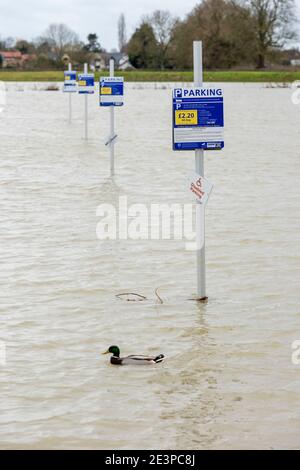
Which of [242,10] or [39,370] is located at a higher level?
[242,10]

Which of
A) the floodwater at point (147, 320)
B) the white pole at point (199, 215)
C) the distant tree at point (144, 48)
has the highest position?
the distant tree at point (144, 48)

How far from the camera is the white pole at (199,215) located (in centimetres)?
982

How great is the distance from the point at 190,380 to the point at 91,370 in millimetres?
787

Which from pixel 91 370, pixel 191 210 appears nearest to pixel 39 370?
pixel 91 370

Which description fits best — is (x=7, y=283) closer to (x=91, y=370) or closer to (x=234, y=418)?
(x=91, y=370)

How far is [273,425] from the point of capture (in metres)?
7.18

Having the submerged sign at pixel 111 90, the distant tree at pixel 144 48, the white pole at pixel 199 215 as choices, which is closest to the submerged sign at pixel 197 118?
the white pole at pixel 199 215

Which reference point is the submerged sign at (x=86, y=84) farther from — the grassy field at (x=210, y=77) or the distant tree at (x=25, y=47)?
the distant tree at (x=25, y=47)

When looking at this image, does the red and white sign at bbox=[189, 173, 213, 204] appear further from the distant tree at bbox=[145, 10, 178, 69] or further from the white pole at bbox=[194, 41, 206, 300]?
the distant tree at bbox=[145, 10, 178, 69]

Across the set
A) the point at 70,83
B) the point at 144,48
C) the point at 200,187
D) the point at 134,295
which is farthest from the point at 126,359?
the point at 144,48

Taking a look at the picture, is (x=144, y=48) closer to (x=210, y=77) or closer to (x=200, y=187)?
(x=210, y=77)

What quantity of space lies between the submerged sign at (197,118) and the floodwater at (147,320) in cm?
158

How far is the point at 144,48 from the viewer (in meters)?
112

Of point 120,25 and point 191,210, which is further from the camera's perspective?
point 120,25
